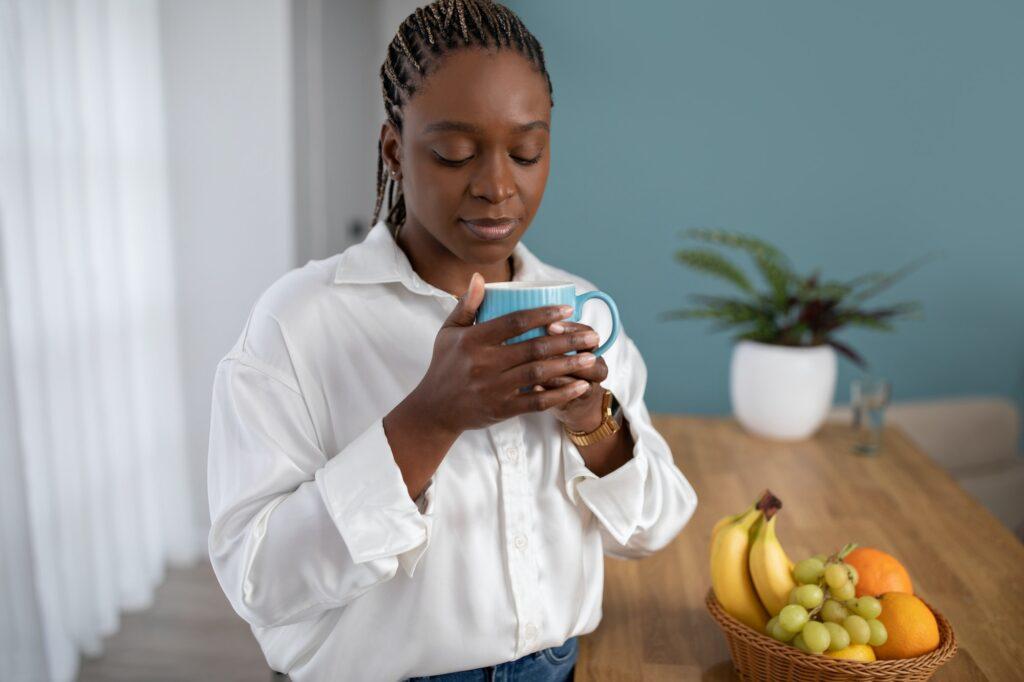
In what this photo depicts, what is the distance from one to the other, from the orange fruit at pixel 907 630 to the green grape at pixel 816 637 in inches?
3.3

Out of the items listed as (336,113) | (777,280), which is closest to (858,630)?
(777,280)

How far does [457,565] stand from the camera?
91 centimetres

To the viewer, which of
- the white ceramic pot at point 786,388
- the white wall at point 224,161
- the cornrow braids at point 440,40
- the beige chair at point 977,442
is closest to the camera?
the cornrow braids at point 440,40

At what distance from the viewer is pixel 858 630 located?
96 cm

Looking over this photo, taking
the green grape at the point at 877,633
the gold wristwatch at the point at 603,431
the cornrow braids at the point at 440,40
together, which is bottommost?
the green grape at the point at 877,633

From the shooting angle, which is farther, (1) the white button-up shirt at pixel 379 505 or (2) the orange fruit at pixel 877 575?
(2) the orange fruit at pixel 877 575

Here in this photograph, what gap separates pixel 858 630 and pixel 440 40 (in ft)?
2.51

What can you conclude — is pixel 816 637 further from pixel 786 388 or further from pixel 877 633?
pixel 786 388

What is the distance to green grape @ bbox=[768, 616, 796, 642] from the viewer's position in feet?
3.29

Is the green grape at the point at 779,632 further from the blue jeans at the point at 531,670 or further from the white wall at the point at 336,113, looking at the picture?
the white wall at the point at 336,113

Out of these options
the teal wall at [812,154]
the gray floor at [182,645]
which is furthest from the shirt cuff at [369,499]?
the teal wall at [812,154]

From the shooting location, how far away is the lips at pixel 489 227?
0.85 meters

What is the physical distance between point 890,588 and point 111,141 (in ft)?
8.26

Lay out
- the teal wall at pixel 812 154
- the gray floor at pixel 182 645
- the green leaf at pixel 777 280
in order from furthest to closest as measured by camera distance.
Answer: the teal wall at pixel 812 154
the gray floor at pixel 182 645
the green leaf at pixel 777 280
